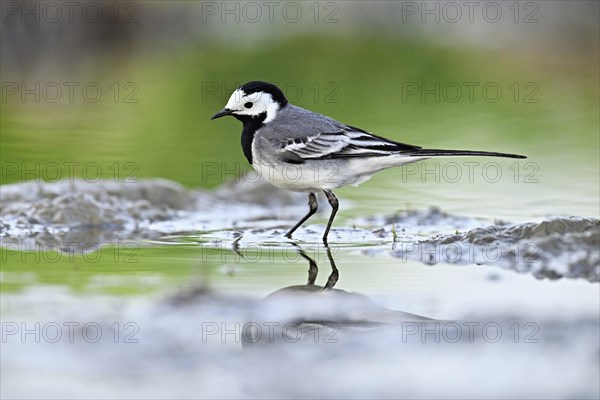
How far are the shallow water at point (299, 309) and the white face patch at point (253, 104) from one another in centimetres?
83

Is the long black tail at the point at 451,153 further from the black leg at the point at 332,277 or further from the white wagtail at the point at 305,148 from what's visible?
the black leg at the point at 332,277

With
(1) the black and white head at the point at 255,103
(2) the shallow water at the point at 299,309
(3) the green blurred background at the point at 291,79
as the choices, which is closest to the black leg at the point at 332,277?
(2) the shallow water at the point at 299,309

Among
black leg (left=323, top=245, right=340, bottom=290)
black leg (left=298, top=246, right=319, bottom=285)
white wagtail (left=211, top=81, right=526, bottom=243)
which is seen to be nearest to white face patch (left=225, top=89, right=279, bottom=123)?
white wagtail (left=211, top=81, right=526, bottom=243)

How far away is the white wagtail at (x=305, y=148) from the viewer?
7359mm

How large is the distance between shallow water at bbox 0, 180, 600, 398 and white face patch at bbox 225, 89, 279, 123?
0.83 meters

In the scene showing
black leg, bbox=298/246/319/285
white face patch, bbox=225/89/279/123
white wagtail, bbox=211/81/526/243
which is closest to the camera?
black leg, bbox=298/246/319/285

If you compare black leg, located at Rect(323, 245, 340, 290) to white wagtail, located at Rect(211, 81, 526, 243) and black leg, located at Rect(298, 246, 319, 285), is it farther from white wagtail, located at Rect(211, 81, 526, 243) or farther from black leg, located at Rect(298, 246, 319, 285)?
white wagtail, located at Rect(211, 81, 526, 243)

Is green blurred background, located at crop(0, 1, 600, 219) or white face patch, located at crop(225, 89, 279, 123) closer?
white face patch, located at crop(225, 89, 279, 123)

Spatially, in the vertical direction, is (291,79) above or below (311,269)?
above

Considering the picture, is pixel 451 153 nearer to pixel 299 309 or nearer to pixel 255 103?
pixel 255 103

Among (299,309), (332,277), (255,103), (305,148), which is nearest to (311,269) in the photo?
(332,277)

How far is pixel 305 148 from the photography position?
744 cm

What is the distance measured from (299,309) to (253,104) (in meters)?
2.92

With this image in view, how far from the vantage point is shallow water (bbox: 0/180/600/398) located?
397 cm
